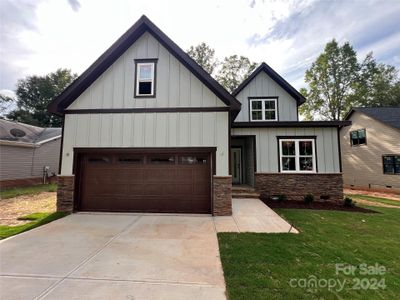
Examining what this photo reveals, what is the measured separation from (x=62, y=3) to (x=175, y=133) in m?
6.25

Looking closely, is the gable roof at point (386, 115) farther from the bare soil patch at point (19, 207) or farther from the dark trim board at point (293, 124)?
the bare soil patch at point (19, 207)

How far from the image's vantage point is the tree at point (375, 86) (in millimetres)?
24844

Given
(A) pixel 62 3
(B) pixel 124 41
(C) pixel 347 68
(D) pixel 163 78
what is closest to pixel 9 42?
(A) pixel 62 3

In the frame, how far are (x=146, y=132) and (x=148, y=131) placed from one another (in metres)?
0.09

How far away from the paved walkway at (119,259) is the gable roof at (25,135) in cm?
1230

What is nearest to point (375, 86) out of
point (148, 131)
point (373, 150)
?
point (373, 150)

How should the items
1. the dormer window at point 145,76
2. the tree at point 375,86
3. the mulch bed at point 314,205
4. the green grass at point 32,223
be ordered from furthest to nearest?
the tree at point 375,86 < the mulch bed at point 314,205 < the dormer window at point 145,76 < the green grass at point 32,223

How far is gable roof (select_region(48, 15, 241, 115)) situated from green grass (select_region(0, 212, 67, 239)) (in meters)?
3.85

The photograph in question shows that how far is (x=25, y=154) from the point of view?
1545 centimetres

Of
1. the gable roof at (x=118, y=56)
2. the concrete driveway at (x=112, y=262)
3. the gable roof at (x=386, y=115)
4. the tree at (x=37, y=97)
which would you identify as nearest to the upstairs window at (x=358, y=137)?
the gable roof at (x=386, y=115)

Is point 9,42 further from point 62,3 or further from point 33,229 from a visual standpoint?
point 33,229

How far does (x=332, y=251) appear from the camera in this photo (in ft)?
14.8

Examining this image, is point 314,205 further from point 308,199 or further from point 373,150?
point 373,150

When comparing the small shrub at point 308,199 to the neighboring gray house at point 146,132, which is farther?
the small shrub at point 308,199
